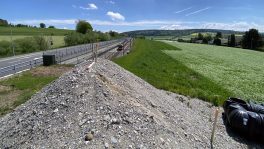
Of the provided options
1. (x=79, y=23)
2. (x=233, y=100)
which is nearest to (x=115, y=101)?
(x=233, y=100)

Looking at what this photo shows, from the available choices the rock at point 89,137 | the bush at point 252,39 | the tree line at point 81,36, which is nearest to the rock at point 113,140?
the rock at point 89,137

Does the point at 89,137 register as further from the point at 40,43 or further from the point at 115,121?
the point at 40,43

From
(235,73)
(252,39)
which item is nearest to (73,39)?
(235,73)

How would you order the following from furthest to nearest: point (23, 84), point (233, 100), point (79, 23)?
point (79, 23) < point (23, 84) < point (233, 100)

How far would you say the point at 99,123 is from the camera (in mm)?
8484

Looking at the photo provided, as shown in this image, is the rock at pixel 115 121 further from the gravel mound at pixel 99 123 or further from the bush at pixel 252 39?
the bush at pixel 252 39

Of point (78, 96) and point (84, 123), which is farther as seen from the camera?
point (78, 96)

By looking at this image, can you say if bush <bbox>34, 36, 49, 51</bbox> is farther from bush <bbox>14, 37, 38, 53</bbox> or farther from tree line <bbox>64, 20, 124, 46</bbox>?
tree line <bbox>64, 20, 124, 46</bbox>

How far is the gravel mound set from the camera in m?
8.09

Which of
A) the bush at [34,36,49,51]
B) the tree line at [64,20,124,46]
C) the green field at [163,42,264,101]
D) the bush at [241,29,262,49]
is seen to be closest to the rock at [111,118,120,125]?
the green field at [163,42,264,101]

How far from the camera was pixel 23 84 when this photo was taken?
20.5m

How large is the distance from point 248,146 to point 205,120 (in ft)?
7.96

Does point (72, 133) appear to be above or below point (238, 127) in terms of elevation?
above

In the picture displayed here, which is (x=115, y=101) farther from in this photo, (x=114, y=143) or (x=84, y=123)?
(x=114, y=143)
